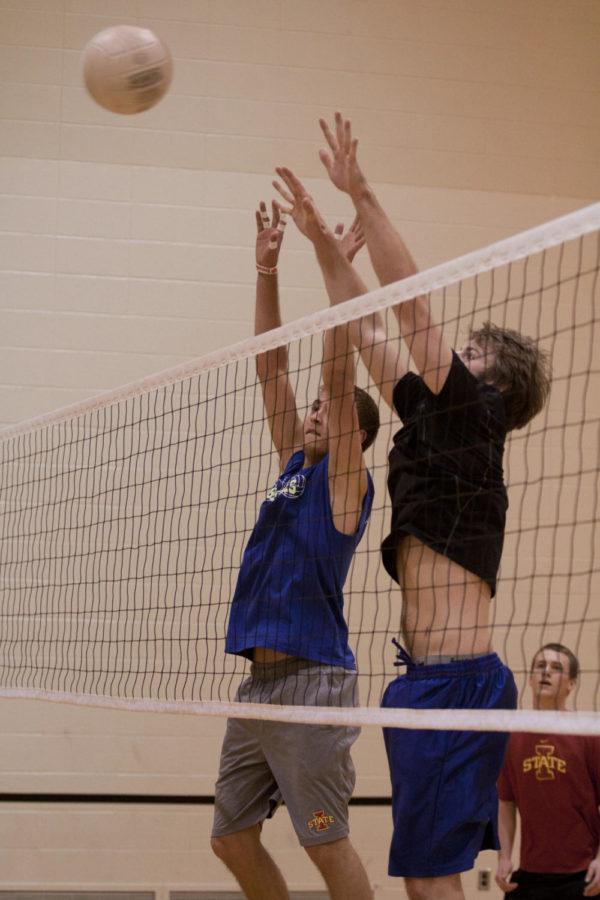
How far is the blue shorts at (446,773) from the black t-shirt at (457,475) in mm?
308

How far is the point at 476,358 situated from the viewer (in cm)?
346

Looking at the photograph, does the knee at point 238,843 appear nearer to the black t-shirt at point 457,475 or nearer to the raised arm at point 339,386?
the raised arm at point 339,386

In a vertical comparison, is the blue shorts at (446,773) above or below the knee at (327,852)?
above

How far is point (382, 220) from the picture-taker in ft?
11.6

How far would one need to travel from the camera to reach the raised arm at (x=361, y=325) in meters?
3.54

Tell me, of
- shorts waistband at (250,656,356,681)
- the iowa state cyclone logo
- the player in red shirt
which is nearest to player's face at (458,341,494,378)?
shorts waistband at (250,656,356,681)

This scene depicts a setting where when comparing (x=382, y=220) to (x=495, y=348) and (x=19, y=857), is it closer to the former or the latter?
(x=495, y=348)

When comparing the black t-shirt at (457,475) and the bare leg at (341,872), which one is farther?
the bare leg at (341,872)

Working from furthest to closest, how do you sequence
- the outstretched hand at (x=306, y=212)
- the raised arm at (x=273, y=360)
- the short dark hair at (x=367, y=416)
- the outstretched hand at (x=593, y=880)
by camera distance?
the outstretched hand at (x=593, y=880) < the raised arm at (x=273, y=360) < the short dark hair at (x=367, y=416) < the outstretched hand at (x=306, y=212)

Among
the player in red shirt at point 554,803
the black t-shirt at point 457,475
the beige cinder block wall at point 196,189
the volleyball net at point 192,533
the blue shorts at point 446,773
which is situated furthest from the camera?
the beige cinder block wall at point 196,189

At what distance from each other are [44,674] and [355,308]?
12.1ft

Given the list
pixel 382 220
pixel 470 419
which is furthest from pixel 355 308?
pixel 470 419

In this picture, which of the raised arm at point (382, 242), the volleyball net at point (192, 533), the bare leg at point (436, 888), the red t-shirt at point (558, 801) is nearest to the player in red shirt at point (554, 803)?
the red t-shirt at point (558, 801)

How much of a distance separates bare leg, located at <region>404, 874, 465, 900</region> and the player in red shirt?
213cm
